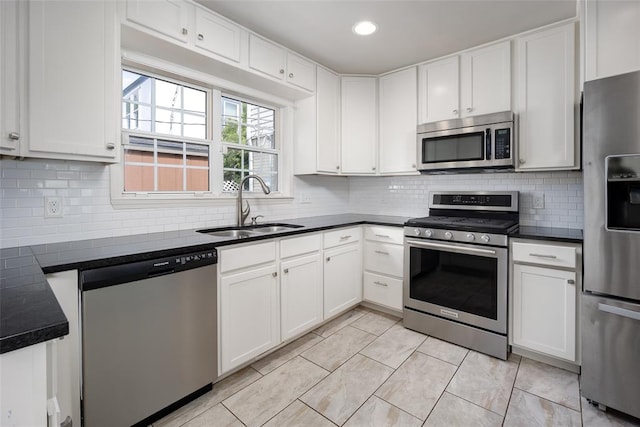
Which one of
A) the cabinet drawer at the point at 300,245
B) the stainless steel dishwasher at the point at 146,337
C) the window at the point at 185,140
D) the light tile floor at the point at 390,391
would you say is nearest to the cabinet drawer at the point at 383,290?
the light tile floor at the point at 390,391

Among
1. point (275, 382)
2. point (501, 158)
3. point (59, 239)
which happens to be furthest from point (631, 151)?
point (59, 239)

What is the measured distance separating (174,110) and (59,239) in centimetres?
117

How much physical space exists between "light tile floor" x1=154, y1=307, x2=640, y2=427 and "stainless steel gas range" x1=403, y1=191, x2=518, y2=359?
6.8 inches

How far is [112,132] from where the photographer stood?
169cm

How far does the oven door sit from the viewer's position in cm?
229

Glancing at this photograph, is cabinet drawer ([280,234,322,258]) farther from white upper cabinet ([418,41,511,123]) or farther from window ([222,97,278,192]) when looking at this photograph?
white upper cabinet ([418,41,511,123])

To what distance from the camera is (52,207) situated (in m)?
1.74

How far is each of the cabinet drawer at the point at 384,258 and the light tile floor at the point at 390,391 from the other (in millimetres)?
683

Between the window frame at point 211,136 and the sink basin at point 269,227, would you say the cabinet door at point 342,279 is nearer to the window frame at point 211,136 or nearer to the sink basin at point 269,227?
the sink basin at point 269,227

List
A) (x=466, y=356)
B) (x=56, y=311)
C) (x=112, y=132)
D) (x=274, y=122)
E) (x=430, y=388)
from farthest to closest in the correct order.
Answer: (x=274, y=122) < (x=466, y=356) < (x=430, y=388) < (x=112, y=132) < (x=56, y=311)

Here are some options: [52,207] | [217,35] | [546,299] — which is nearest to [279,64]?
[217,35]

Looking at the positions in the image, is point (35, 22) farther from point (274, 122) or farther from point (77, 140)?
point (274, 122)

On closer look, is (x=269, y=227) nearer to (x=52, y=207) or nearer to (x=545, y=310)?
(x=52, y=207)

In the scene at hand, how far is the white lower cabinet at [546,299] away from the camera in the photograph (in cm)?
205
